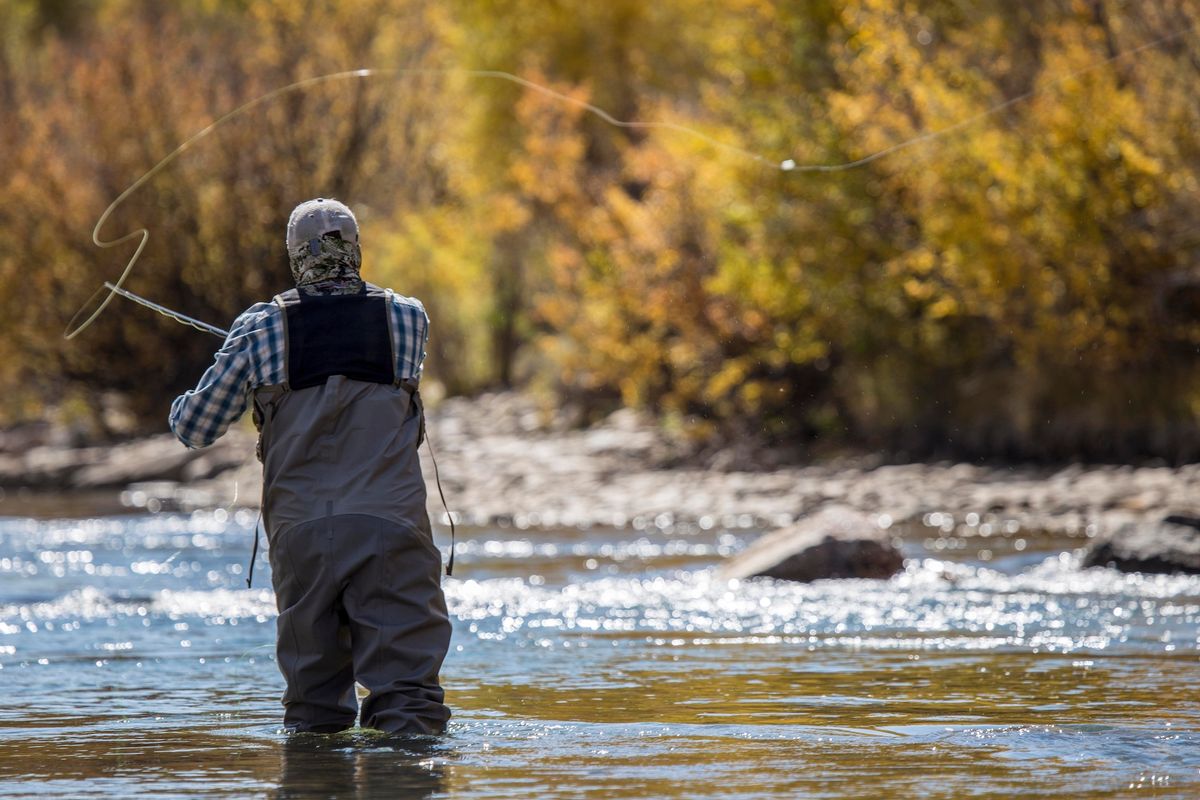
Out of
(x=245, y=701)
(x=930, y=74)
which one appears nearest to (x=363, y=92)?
(x=930, y=74)

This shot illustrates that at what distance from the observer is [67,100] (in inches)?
1181

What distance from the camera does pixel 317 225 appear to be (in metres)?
5.51

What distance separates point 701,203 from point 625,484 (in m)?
3.94

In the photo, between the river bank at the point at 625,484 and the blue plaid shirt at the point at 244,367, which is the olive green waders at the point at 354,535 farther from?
the river bank at the point at 625,484

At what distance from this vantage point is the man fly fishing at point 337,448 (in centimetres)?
539

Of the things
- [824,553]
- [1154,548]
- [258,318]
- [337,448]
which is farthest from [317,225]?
[1154,548]

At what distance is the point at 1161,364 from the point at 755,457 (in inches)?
187

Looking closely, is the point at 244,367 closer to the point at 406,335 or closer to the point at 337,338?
the point at 337,338

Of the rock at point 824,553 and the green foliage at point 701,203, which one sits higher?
the green foliage at point 701,203

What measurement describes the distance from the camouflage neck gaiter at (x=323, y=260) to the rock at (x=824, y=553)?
6162 mm

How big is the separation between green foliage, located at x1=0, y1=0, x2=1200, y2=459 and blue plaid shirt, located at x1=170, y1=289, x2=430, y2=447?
3.69 m

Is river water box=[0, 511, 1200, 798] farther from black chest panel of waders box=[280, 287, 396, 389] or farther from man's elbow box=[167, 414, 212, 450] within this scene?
black chest panel of waders box=[280, 287, 396, 389]

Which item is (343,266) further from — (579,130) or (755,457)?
(579,130)

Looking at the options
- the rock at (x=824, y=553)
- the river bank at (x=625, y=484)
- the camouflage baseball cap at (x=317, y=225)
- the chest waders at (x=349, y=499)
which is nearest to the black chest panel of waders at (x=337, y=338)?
the chest waders at (x=349, y=499)
